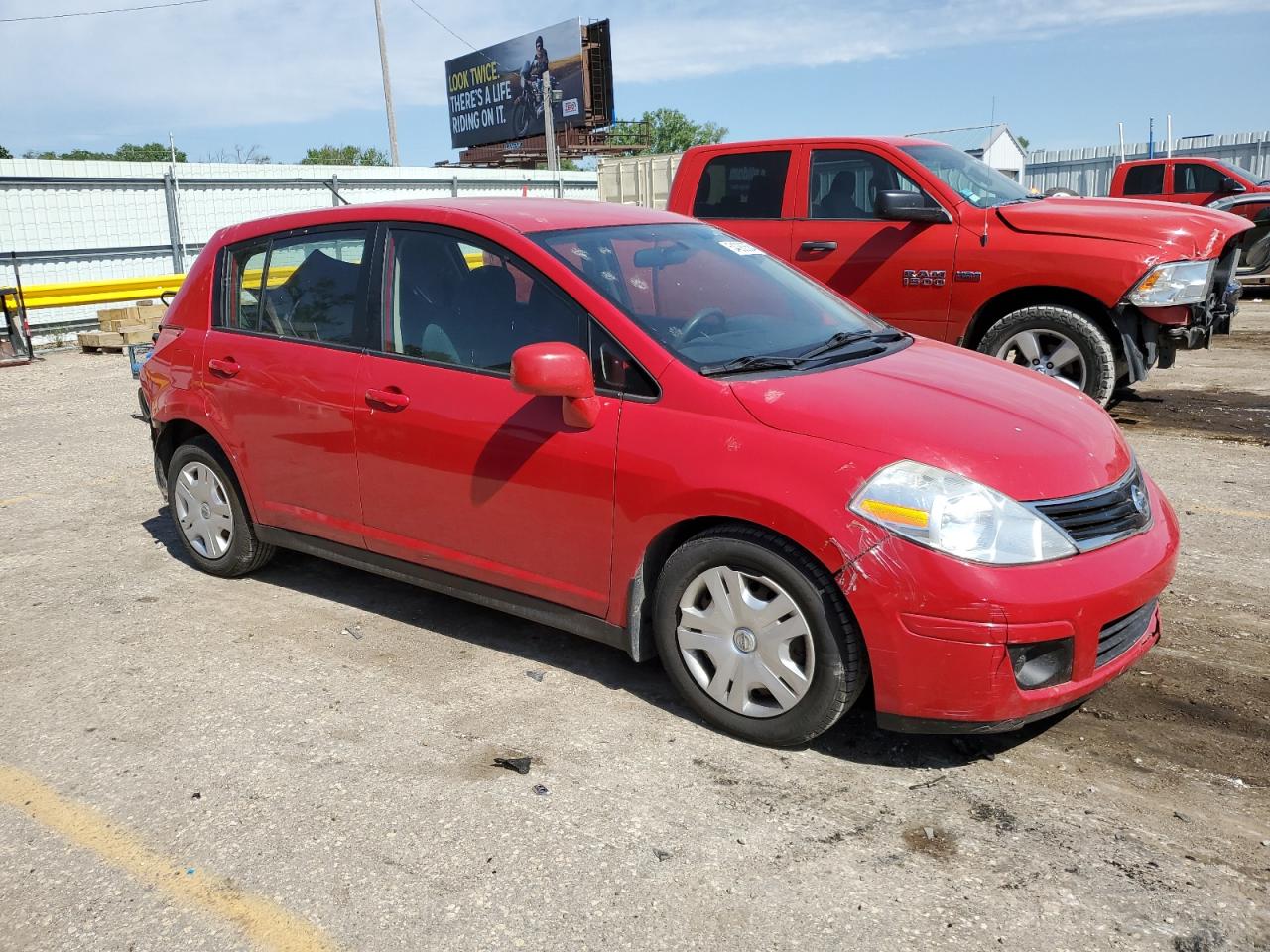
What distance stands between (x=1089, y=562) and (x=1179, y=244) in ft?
15.6

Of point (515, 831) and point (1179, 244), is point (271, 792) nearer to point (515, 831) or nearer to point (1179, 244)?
point (515, 831)

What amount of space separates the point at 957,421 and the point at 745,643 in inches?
37.7

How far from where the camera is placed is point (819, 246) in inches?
313

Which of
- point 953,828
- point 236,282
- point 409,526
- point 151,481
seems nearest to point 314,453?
point 409,526

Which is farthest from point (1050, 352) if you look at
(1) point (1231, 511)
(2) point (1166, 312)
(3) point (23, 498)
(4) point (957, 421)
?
(3) point (23, 498)

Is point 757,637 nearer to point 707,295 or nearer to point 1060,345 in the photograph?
point 707,295

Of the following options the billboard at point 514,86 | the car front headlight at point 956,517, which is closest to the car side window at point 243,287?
the car front headlight at point 956,517

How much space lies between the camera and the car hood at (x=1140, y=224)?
6.98 metres

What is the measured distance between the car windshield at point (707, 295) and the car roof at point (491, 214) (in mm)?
85

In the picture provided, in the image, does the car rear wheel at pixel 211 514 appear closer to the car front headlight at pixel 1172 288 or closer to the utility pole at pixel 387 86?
the car front headlight at pixel 1172 288

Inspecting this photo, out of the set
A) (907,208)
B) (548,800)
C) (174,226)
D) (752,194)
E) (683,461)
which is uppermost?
(174,226)

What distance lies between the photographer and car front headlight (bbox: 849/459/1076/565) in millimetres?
3053

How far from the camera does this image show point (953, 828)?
3.02 meters

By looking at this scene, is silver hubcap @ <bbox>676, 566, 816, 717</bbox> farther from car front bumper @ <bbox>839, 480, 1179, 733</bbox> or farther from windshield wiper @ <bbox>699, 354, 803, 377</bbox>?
windshield wiper @ <bbox>699, 354, 803, 377</bbox>
